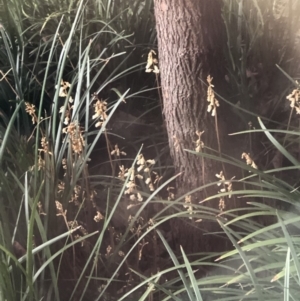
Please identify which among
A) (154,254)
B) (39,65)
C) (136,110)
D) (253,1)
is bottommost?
(154,254)

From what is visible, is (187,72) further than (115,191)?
No

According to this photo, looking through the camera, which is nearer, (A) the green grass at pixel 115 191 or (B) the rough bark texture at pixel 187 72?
(A) the green grass at pixel 115 191

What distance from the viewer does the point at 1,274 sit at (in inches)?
33.0

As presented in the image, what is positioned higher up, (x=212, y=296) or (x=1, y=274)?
(x=1, y=274)

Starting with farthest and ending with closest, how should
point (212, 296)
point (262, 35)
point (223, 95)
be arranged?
point (262, 35) → point (223, 95) → point (212, 296)

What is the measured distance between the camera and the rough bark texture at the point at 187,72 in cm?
114

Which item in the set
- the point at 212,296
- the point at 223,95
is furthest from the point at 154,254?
the point at 223,95

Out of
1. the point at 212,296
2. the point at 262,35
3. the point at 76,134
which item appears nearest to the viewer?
the point at 212,296

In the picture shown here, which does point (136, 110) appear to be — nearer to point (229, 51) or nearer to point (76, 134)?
point (229, 51)

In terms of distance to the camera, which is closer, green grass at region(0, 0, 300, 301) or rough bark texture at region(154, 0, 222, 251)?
green grass at region(0, 0, 300, 301)

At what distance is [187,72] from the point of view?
1159 millimetres

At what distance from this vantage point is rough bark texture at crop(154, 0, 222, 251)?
1.14m

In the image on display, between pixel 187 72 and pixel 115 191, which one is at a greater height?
pixel 187 72

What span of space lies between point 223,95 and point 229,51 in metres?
0.27
